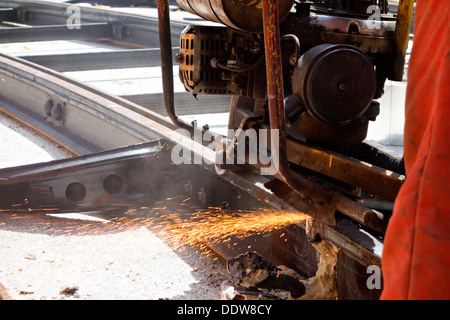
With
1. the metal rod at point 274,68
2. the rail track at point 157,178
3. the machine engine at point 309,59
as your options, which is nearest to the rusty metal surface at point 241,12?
the machine engine at point 309,59

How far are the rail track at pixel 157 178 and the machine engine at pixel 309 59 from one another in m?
0.18

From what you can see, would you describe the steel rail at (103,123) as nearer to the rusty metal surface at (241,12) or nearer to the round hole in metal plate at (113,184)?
the round hole in metal plate at (113,184)

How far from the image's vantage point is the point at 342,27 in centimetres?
219

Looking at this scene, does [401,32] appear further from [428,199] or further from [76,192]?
[76,192]

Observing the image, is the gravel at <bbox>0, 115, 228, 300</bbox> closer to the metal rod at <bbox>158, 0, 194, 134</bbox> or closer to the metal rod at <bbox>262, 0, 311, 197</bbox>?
the metal rod at <bbox>158, 0, 194, 134</bbox>

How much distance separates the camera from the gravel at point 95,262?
2168mm

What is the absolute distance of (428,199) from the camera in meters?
0.98

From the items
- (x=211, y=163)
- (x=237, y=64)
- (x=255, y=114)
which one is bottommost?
(x=211, y=163)

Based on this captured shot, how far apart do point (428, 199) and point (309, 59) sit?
1146 millimetres

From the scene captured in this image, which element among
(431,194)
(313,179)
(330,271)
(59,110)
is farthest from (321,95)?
(59,110)

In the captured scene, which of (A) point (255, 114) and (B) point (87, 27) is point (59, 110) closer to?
(A) point (255, 114)

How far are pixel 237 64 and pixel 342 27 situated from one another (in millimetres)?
431

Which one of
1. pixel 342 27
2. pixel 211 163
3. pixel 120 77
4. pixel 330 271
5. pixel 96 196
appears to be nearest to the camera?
pixel 330 271

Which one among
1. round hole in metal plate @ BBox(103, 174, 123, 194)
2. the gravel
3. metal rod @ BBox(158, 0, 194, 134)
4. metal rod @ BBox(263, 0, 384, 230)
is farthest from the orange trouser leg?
round hole in metal plate @ BBox(103, 174, 123, 194)
